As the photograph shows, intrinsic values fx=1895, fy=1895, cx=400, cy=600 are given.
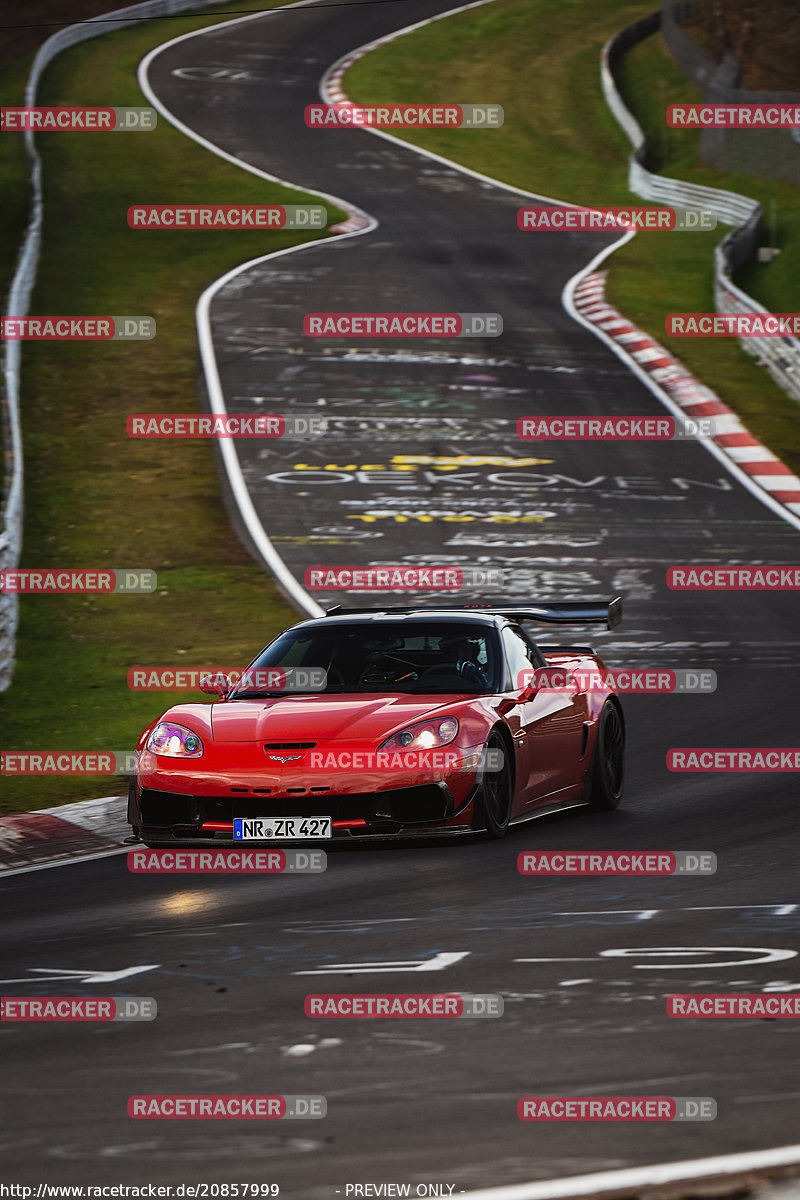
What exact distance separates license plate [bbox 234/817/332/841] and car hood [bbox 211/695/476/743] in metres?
0.42

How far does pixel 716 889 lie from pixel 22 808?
4.62 metres

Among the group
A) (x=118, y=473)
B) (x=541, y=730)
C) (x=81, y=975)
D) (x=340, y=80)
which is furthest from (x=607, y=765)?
(x=340, y=80)

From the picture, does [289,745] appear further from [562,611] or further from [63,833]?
[562,611]

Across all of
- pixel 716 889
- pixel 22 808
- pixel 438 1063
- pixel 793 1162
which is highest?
pixel 793 1162

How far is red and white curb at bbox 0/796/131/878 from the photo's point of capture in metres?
10.2

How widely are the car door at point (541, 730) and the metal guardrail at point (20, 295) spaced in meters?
5.61

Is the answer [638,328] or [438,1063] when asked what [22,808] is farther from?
[638,328]

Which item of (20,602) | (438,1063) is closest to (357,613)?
(438,1063)

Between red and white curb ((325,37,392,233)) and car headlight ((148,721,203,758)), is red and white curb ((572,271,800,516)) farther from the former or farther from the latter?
car headlight ((148,721,203,758))

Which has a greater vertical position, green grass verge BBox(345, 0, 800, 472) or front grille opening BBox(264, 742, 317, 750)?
front grille opening BBox(264, 742, 317, 750)

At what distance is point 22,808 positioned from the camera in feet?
37.1

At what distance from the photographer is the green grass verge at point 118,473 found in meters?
15.1

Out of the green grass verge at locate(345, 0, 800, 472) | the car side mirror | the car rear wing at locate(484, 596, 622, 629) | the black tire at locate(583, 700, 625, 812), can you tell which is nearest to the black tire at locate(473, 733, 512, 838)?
the car rear wing at locate(484, 596, 622, 629)

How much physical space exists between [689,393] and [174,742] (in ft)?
63.7
